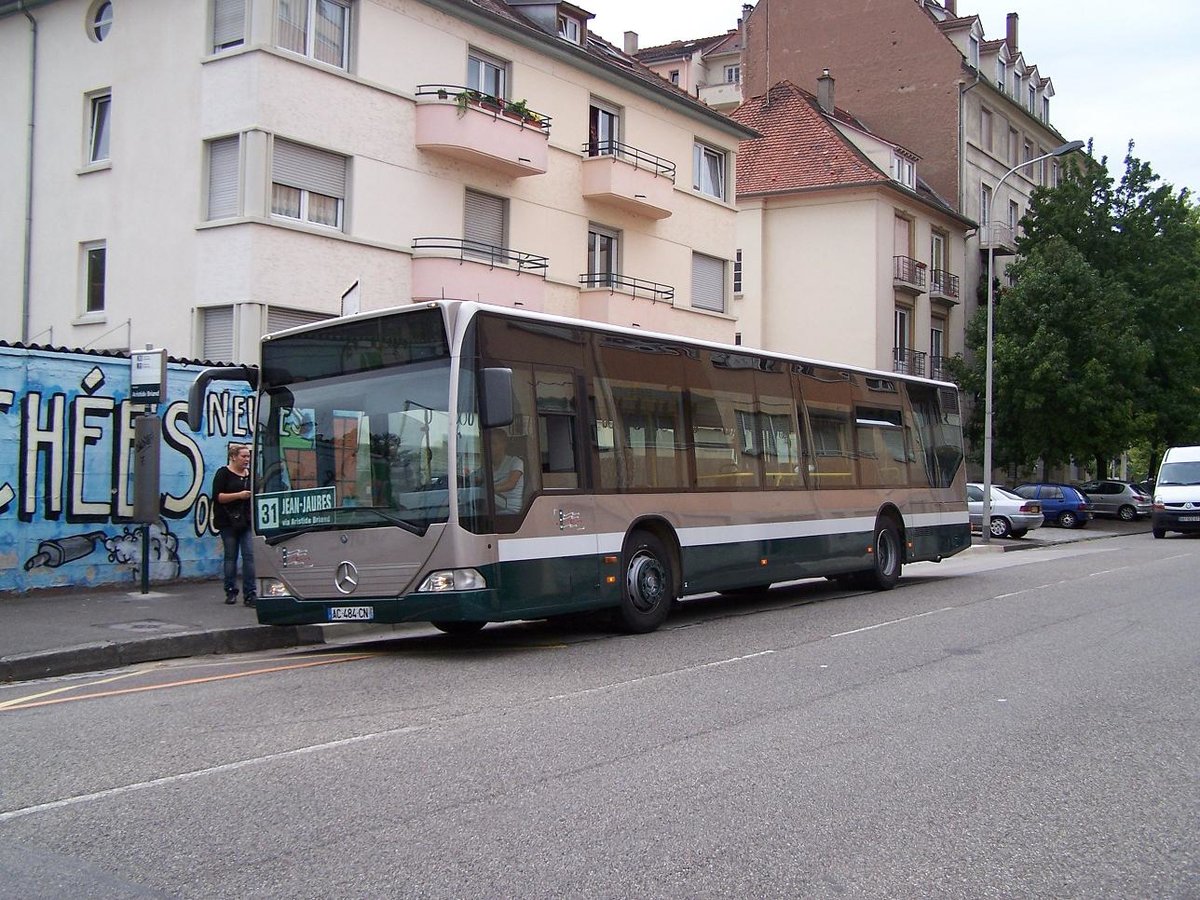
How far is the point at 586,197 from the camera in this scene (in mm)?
26031

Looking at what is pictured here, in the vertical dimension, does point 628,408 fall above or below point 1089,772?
above

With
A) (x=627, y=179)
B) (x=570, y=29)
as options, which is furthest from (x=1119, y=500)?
(x=570, y=29)

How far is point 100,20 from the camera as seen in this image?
2191 centimetres

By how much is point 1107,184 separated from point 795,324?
15.0 metres

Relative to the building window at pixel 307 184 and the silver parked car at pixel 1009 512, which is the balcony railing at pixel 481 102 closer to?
the building window at pixel 307 184

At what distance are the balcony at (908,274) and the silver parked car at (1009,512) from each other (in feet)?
35.0

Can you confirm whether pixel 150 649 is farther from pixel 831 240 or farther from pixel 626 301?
pixel 831 240

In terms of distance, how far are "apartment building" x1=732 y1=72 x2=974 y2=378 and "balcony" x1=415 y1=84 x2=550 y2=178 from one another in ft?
64.6

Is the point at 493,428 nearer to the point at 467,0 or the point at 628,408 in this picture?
the point at 628,408

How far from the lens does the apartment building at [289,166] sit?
63.6 ft

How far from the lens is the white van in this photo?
32812 mm

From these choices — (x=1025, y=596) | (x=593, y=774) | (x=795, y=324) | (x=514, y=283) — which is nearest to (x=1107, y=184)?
(x=795, y=324)

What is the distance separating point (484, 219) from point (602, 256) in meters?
4.14

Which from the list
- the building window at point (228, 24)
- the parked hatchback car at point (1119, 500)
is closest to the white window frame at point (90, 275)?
the building window at point (228, 24)
